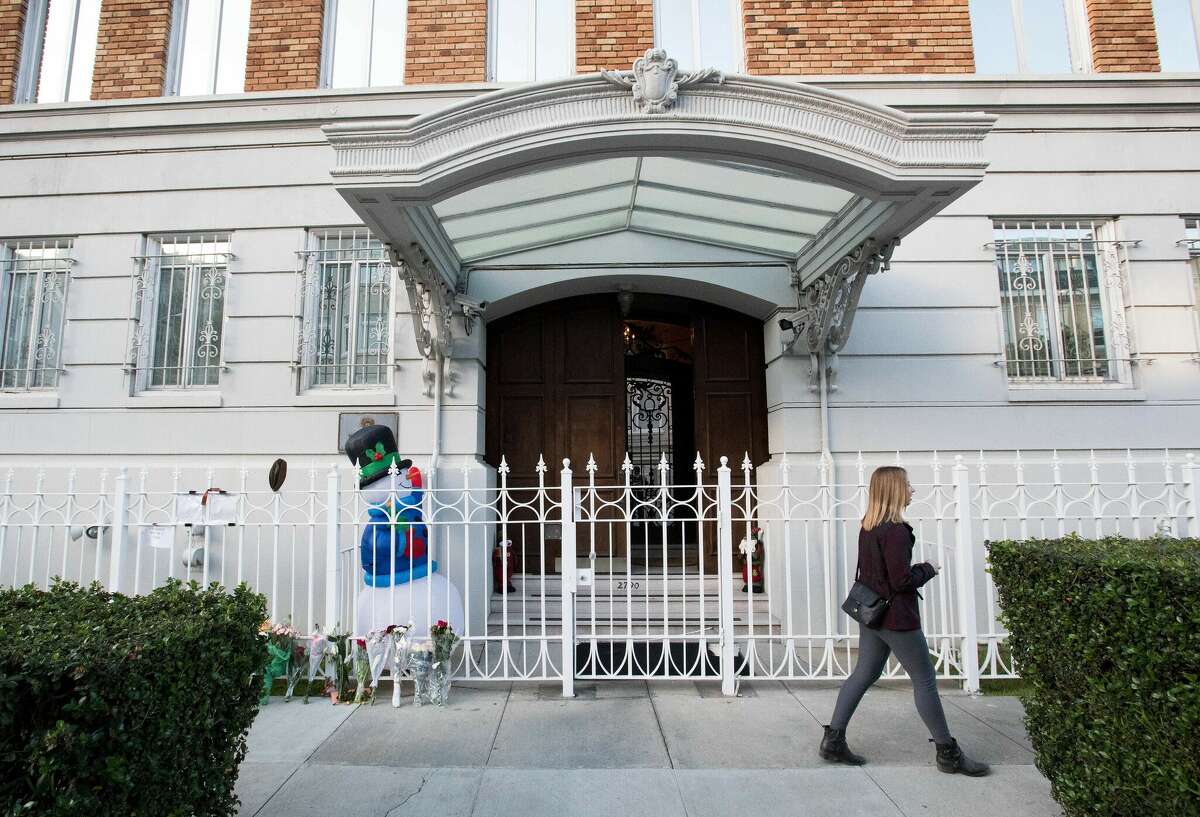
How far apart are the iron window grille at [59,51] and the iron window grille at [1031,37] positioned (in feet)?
34.7

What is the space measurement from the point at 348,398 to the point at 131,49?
511cm

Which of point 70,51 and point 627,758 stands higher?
point 70,51

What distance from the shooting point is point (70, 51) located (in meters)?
8.51

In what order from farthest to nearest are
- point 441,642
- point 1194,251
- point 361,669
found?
point 1194,251 < point 361,669 < point 441,642

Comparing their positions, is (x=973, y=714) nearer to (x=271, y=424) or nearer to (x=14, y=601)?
(x=14, y=601)

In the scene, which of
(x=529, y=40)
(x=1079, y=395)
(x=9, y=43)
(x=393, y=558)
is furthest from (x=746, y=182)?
(x=9, y=43)

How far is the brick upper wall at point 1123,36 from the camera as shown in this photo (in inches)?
309

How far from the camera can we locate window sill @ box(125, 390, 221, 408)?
745cm

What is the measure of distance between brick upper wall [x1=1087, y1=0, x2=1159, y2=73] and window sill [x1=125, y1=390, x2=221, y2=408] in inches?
414

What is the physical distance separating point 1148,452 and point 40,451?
38.7 feet

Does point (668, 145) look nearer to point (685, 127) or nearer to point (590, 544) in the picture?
point (685, 127)

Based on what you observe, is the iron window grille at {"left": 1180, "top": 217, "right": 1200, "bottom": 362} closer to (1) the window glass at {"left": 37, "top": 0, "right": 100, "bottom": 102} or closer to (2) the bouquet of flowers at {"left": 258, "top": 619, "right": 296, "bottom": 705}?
(2) the bouquet of flowers at {"left": 258, "top": 619, "right": 296, "bottom": 705}

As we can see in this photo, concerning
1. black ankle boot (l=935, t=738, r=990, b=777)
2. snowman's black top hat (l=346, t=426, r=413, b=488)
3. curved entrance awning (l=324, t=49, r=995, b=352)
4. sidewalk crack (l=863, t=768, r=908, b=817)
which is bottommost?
sidewalk crack (l=863, t=768, r=908, b=817)

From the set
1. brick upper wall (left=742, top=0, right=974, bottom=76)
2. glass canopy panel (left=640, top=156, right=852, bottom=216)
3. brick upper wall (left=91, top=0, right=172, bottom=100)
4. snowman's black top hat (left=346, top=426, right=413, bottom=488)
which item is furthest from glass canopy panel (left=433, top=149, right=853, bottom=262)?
brick upper wall (left=91, top=0, right=172, bottom=100)
